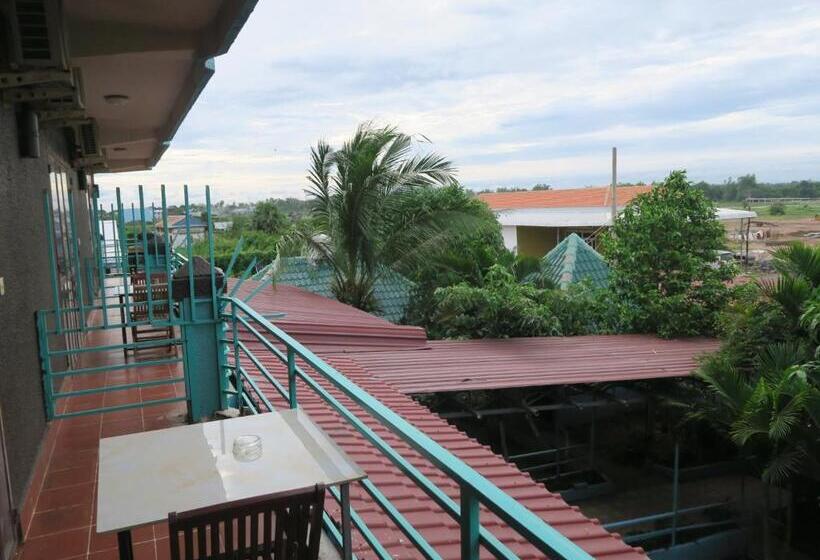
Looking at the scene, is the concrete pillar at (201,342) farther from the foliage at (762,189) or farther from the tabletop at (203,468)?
the foliage at (762,189)

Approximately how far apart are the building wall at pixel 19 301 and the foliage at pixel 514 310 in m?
6.50

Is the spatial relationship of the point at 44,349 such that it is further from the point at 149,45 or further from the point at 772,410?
the point at 772,410

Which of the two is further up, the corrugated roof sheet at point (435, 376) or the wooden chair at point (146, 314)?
the wooden chair at point (146, 314)

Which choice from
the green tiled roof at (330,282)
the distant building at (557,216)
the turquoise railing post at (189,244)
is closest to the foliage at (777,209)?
the distant building at (557,216)

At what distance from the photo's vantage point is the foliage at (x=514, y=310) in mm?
9852

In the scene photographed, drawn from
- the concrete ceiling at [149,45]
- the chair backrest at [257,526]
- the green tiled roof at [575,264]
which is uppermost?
the concrete ceiling at [149,45]

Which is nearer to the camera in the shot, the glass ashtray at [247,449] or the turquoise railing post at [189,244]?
the glass ashtray at [247,449]

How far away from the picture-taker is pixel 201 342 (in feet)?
15.0

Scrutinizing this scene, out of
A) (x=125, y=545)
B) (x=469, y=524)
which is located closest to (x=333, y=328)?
(x=125, y=545)

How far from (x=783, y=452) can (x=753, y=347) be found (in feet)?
5.52

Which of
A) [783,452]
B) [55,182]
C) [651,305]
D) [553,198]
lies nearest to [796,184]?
[553,198]

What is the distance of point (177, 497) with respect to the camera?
179cm

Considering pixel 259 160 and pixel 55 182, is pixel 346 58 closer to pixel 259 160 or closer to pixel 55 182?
pixel 259 160

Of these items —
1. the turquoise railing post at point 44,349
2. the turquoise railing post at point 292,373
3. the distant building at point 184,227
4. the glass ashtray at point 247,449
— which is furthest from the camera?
the distant building at point 184,227
